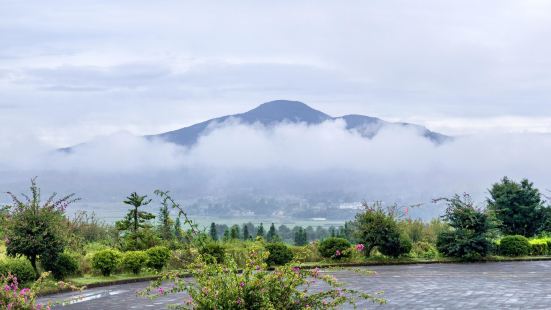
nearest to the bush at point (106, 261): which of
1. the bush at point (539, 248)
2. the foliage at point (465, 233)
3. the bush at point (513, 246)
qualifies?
the foliage at point (465, 233)

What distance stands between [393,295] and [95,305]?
A: 733 centimetres

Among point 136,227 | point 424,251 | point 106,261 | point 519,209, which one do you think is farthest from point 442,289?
point 519,209

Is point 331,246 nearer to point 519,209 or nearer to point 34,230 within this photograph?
point 34,230

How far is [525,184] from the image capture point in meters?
37.8

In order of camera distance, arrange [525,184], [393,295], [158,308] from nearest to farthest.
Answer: [158,308], [393,295], [525,184]

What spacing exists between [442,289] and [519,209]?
19151 mm

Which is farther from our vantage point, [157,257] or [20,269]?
[157,257]

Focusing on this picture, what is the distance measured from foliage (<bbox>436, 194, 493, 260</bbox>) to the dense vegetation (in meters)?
0.04

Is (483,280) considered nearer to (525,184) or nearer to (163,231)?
(163,231)

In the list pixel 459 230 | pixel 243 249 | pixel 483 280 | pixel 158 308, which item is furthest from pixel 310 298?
pixel 459 230

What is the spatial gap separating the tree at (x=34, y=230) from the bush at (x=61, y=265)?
153 mm

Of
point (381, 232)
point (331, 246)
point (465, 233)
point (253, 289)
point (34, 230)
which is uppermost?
point (34, 230)

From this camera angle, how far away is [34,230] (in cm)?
2055

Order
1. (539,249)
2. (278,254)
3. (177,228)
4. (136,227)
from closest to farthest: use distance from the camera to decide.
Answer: (177,228), (278,254), (136,227), (539,249)
